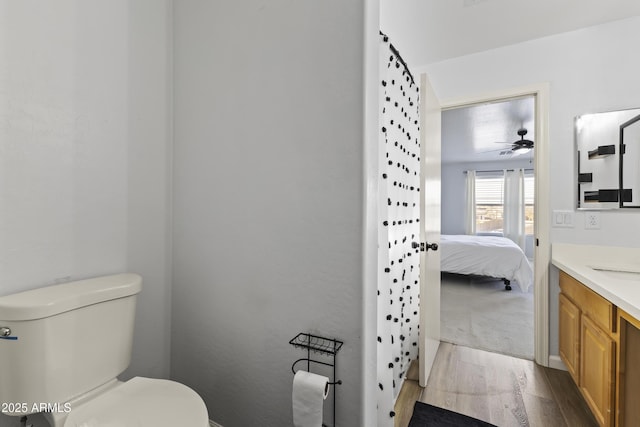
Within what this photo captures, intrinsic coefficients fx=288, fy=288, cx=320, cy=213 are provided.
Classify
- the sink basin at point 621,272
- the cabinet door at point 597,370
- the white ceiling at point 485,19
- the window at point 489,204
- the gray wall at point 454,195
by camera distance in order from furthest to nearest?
the gray wall at point 454,195 → the window at point 489,204 → the white ceiling at point 485,19 → the sink basin at point 621,272 → the cabinet door at point 597,370

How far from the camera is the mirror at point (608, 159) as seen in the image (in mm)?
1924

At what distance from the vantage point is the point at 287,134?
1.22m

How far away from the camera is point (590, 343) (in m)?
1.53

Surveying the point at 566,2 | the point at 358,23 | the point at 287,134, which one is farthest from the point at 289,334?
the point at 566,2

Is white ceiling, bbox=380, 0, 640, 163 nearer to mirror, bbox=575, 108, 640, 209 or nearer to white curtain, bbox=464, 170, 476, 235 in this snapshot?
mirror, bbox=575, 108, 640, 209

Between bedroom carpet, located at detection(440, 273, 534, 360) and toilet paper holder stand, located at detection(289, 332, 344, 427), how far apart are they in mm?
1923

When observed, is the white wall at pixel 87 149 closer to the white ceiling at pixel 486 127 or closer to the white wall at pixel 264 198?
the white wall at pixel 264 198

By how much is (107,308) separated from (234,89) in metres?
1.07

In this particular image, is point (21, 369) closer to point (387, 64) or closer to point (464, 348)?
point (387, 64)

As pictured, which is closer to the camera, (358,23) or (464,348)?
(358,23)

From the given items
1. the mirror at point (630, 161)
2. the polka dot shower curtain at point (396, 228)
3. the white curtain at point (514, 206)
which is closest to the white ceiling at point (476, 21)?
the polka dot shower curtain at point (396, 228)

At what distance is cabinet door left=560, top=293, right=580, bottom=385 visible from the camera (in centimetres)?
173

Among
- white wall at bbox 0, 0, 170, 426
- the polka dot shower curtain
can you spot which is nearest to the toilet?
white wall at bbox 0, 0, 170, 426

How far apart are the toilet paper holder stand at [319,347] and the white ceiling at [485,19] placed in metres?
1.97
